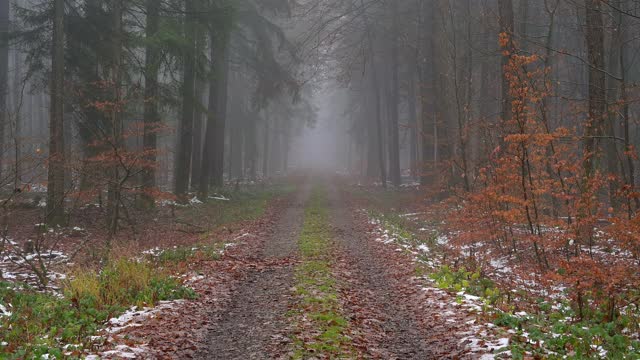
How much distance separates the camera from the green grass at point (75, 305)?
6.77 m

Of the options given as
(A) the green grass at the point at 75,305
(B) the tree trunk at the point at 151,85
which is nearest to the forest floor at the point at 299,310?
(A) the green grass at the point at 75,305

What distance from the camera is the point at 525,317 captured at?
312 inches

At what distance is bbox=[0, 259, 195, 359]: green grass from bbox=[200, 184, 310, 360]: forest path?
1.08 meters

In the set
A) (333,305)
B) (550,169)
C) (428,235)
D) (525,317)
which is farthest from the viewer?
(428,235)

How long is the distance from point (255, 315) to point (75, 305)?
8.94 feet

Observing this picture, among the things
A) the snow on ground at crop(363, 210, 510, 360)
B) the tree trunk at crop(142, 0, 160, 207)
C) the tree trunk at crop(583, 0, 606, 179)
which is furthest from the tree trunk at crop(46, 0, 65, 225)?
the tree trunk at crop(583, 0, 606, 179)

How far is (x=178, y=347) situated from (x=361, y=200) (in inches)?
841

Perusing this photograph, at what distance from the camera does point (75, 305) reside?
840 cm

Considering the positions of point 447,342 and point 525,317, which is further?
point 525,317

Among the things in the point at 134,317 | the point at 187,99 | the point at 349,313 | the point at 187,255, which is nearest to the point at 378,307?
the point at 349,313

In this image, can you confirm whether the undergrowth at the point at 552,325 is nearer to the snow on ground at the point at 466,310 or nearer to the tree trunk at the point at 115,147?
the snow on ground at the point at 466,310

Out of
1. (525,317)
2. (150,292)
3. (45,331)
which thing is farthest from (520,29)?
(45,331)

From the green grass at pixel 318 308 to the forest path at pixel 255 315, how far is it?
0.92ft

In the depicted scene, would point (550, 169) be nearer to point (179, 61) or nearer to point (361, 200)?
point (179, 61)
